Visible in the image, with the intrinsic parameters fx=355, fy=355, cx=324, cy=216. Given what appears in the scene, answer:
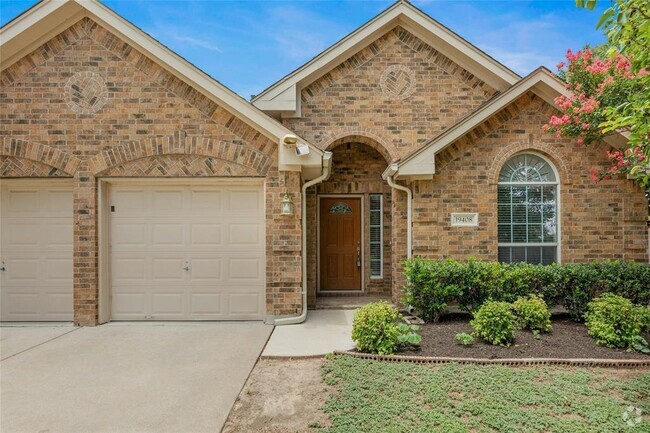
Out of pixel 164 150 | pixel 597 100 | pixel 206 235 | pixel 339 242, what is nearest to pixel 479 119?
pixel 597 100

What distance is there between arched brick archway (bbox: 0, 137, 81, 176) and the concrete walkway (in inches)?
192

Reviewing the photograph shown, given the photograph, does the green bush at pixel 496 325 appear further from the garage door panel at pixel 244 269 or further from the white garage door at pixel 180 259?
the garage door panel at pixel 244 269

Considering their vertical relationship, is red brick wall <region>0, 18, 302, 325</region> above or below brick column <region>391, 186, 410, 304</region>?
above

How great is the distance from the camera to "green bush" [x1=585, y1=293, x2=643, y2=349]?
509cm

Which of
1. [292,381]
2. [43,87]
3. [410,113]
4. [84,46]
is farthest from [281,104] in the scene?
[292,381]

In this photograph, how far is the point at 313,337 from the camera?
5820mm

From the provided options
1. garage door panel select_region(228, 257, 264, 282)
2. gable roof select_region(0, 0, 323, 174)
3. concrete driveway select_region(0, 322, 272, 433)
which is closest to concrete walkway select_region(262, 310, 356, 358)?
concrete driveway select_region(0, 322, 272, 433)

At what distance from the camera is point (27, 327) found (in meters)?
6.61

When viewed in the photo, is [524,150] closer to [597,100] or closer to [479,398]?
[597,100]

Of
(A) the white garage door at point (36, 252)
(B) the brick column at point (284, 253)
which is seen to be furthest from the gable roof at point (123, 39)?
(A) the white garage door at point (36, 252)

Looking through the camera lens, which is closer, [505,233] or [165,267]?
[165,267]

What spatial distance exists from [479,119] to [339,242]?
4358 millimetres

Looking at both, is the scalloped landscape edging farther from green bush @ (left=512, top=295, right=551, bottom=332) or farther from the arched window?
the arched window

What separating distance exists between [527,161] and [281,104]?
5.41 m
